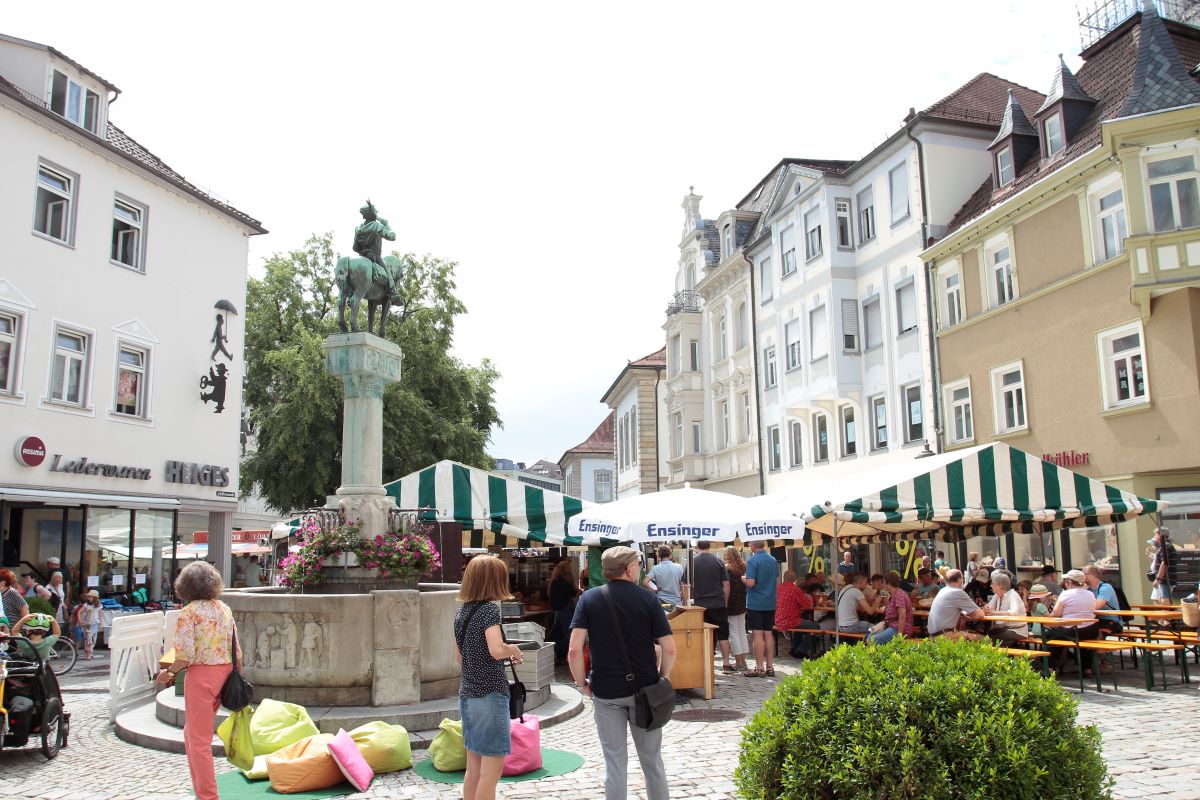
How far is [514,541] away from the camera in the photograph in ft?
57.9

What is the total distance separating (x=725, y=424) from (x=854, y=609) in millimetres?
22254

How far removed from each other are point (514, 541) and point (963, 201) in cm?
1434

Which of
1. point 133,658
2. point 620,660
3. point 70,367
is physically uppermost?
point 70,367

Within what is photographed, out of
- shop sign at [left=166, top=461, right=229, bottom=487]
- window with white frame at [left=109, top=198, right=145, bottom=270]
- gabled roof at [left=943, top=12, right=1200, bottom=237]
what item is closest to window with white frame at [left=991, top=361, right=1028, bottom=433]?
gabled roof at [left=943, top=12, right=1200, bottom=237]

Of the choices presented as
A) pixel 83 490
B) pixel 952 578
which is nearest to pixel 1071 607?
pixel 952 578

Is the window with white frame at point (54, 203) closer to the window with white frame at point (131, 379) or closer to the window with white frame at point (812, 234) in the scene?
the window with white frame at point (131, 379)

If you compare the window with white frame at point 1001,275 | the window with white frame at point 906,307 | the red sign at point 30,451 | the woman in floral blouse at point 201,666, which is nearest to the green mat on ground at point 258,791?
the woman in floral blouse at point 201,666

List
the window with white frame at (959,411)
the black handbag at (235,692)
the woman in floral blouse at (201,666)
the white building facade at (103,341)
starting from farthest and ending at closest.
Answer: the window with white frame at (959,411) → the white building facade at (103,341) → the black handbag at (235,692) → the woman in floral blouse at (201,666)

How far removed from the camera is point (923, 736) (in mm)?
4492

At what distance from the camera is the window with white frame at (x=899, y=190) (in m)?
24.7

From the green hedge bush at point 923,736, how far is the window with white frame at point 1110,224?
15420 mm

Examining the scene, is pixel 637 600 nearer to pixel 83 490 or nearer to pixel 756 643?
pixel 756 643

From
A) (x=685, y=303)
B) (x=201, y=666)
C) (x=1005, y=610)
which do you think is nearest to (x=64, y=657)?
(x=201, y=666)

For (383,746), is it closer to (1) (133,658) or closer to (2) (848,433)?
(1) (133,658)
